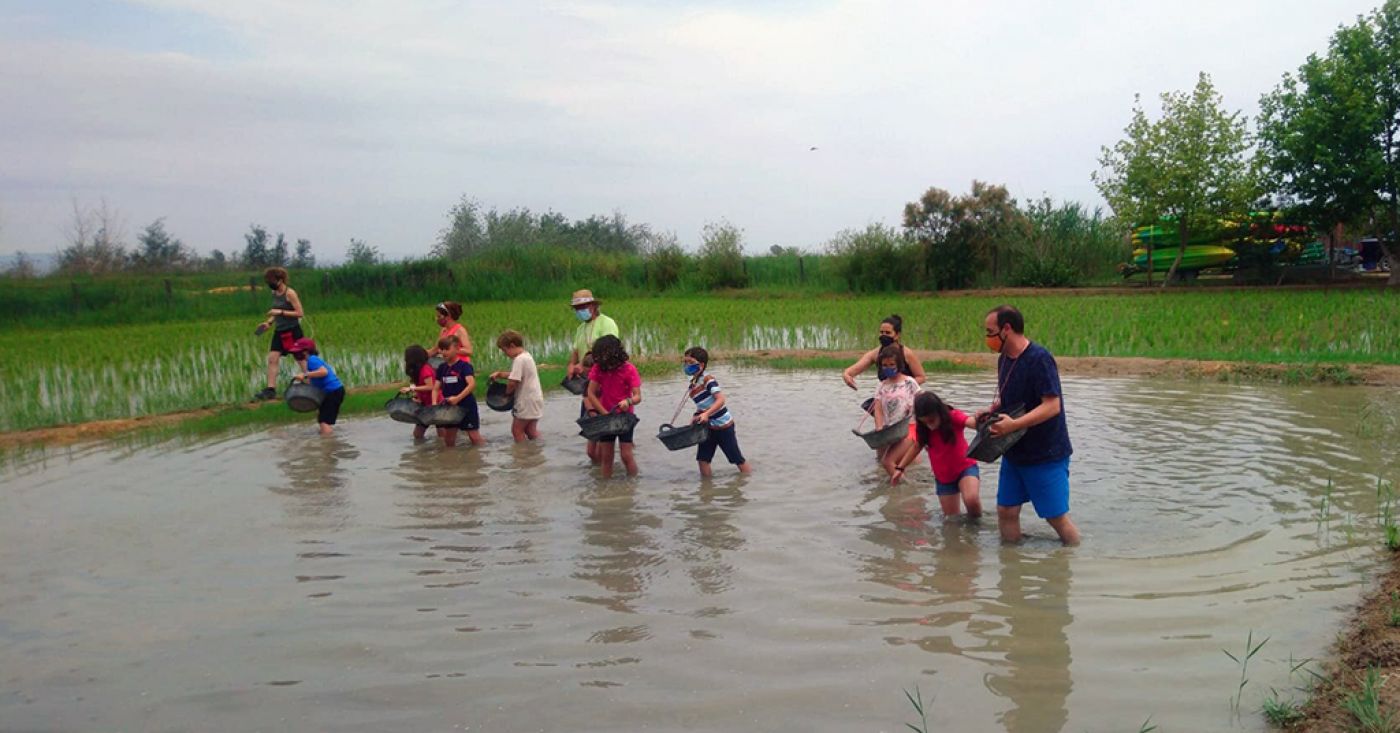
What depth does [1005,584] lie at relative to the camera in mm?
6117

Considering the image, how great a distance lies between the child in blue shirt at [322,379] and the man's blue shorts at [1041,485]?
7.57 meters

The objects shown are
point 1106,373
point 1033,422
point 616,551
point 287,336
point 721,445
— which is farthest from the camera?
point 1106,373

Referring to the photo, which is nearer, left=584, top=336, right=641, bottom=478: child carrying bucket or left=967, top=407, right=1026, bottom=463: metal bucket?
left=967, top=407, right=1026, bottom=463: metal bucket

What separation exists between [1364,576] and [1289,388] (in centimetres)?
788

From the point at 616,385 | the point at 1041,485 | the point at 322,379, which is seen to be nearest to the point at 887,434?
the point at 1041,485

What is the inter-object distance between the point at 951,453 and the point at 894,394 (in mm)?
1434

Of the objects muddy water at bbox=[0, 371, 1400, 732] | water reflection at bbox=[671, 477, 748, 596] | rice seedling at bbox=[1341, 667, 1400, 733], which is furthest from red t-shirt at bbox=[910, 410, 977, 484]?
rice seedling at bbox=[1341, 667, 1400, 733]

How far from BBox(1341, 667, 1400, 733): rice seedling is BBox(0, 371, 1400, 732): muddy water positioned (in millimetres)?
372

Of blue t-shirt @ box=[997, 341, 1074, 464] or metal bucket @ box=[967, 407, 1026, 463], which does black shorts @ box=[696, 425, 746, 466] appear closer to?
metal bucket @ box=[967, 407, 1026, 463]

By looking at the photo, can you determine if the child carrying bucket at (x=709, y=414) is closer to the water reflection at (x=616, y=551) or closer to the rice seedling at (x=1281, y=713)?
the water reflection at (x=616, y=551)

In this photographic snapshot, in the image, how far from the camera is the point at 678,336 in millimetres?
21047

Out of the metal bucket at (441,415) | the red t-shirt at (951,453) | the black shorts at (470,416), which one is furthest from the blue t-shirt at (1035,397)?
the black shorts at (470,416)

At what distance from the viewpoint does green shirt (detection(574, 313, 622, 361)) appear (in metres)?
10.4

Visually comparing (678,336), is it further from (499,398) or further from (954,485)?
(954,485)
